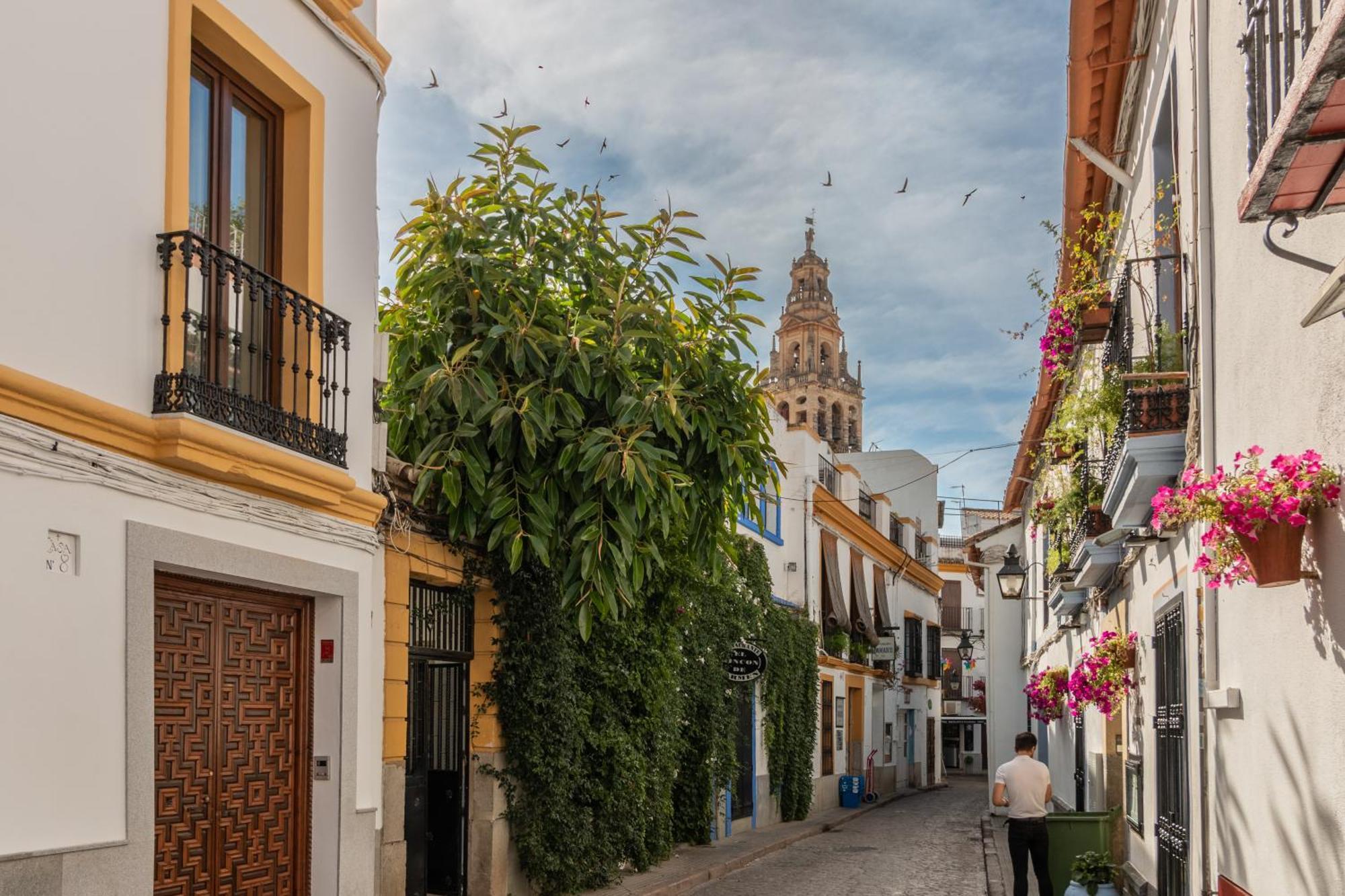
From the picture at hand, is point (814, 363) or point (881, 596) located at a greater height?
point (814, 363)

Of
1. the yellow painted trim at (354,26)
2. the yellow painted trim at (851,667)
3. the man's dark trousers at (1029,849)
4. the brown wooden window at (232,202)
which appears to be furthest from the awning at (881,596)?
the brown wooden window at (232,202)

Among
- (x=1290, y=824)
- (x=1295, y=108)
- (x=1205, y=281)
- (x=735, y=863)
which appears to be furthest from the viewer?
(x=735, y=863)

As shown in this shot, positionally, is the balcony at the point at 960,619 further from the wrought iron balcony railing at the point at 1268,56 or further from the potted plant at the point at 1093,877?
the wrought iron balcony railing at the point at 1268,56

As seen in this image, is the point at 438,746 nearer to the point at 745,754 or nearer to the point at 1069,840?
the point at 1069,840

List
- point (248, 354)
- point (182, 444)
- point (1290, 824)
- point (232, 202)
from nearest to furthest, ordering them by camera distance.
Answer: point (1290, 824), point (182, 444), point (248, 354), point (232, 202)

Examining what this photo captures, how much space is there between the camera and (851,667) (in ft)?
95.4

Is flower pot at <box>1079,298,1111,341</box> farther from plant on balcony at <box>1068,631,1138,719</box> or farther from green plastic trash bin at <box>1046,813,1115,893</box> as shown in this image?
green plastic trash bin at <box>1046,813,1115,893</box>

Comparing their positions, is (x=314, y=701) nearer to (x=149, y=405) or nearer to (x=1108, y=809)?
(x=149, y=405)

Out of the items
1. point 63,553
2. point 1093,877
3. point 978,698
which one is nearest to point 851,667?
point 1093,877

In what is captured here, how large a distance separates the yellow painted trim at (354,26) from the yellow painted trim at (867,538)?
1798 cm

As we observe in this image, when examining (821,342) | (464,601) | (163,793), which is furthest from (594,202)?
(821,342)

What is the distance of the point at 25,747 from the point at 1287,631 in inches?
208

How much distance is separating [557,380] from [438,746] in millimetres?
3439

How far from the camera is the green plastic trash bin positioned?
1087 cm
